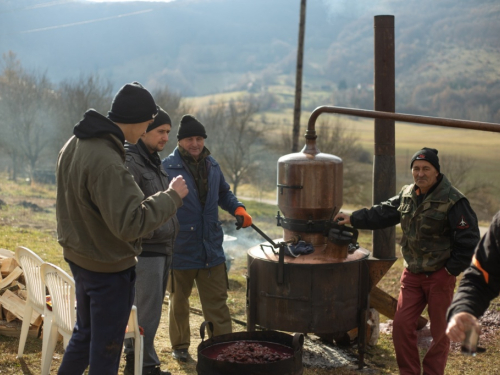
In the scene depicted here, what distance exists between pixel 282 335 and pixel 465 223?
61.5 inches

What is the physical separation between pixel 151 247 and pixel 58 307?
77cm

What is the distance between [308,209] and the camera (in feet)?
16.0

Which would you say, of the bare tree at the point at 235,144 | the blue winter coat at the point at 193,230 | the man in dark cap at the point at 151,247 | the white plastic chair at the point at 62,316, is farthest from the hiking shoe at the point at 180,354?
the bare tree at the point at 235,144

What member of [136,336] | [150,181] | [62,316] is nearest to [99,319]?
[136,336]

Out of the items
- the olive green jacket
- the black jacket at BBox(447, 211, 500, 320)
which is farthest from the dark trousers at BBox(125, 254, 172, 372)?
the black jacket at BBox(447, 211, 500, 320)

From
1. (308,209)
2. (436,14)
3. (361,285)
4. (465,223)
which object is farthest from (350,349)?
(436,14)

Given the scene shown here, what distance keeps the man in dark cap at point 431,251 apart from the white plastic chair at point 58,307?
8.01ft

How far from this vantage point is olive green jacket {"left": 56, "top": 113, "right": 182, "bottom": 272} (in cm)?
286

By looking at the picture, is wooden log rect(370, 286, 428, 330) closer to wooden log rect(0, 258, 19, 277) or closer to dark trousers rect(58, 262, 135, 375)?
dark trousers rect(58, 262, 135, 375)

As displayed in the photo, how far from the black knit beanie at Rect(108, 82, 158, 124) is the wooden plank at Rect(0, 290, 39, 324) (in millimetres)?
2639

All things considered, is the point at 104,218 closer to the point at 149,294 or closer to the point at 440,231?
the point at 149,294

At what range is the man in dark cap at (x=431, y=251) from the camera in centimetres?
416

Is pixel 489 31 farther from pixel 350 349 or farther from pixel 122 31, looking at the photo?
pixel 350 349

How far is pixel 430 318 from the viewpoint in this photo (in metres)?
4.35
